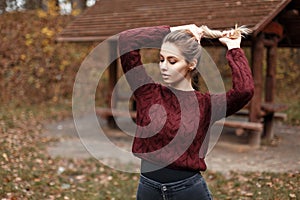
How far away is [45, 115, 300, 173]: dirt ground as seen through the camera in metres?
7.48

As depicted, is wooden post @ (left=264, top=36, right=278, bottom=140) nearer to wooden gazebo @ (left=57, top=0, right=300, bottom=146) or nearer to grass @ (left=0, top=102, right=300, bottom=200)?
wooden gazebo @ (left=57, top=0, right=300, bottom=146)

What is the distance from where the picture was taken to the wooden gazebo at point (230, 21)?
8039 mm

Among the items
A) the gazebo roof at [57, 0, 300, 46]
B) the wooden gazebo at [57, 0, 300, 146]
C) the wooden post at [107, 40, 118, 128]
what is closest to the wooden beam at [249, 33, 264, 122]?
the wooden gazebo at [57, 0, 300, 146]

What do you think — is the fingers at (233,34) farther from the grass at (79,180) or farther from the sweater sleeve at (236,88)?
the grass at (79,180)

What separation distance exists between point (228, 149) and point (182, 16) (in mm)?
2975

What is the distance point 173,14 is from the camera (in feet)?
30.6

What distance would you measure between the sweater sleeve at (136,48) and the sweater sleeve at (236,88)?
41cm

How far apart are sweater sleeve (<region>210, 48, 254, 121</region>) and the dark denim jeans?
1.35ft

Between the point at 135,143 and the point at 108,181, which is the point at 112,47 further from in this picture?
the point at 135,143

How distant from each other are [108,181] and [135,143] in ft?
14.4

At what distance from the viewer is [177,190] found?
2.28 meters

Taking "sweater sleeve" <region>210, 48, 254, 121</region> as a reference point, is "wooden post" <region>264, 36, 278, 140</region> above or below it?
below

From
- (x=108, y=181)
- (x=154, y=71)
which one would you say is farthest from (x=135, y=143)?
(x=154, y=71)

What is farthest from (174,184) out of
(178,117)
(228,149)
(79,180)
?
(228,149)
